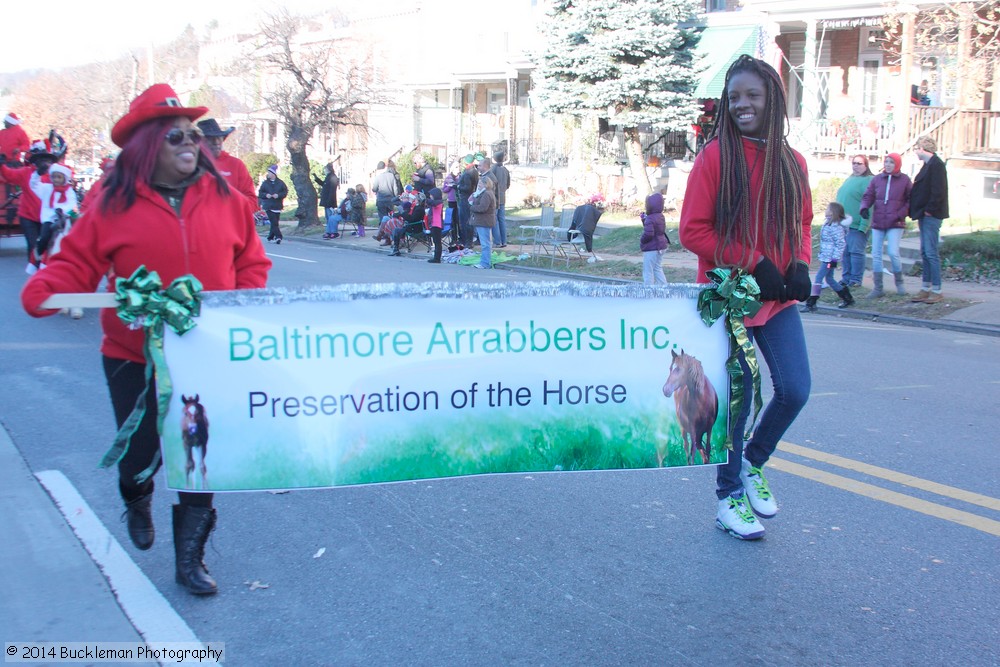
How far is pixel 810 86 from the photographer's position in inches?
1000

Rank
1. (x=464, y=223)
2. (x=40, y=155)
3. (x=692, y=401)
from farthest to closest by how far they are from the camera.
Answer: (x=464, y=223) < (x=40, y=155) < (x=692, y=401)

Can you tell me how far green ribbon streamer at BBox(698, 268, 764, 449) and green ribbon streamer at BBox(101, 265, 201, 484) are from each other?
1.99 meters

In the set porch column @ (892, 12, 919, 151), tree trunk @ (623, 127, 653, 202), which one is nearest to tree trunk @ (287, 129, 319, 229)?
tree trunk @ (623, 127, 653, 202)

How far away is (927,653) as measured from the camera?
3562 mm

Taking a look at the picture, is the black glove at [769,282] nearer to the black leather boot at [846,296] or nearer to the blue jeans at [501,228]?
the black leather boot at [846,296]

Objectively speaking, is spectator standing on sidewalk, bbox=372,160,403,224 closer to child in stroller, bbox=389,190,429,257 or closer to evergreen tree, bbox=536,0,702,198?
child in stroller, bbox=389,190,429,257

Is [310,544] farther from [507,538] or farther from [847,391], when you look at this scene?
[847,391]

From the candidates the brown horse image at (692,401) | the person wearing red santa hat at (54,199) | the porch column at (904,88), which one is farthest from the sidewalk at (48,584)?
the porch column at (904,88)

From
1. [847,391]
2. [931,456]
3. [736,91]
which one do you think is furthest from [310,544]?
[847,391]

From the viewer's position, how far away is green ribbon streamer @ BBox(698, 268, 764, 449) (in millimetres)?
4035

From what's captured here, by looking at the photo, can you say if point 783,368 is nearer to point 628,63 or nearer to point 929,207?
point 929,207

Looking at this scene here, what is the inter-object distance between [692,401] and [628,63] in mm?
22712

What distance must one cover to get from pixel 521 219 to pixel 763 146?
2137 cm

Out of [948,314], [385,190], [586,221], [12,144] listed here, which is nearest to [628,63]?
[385,190]
